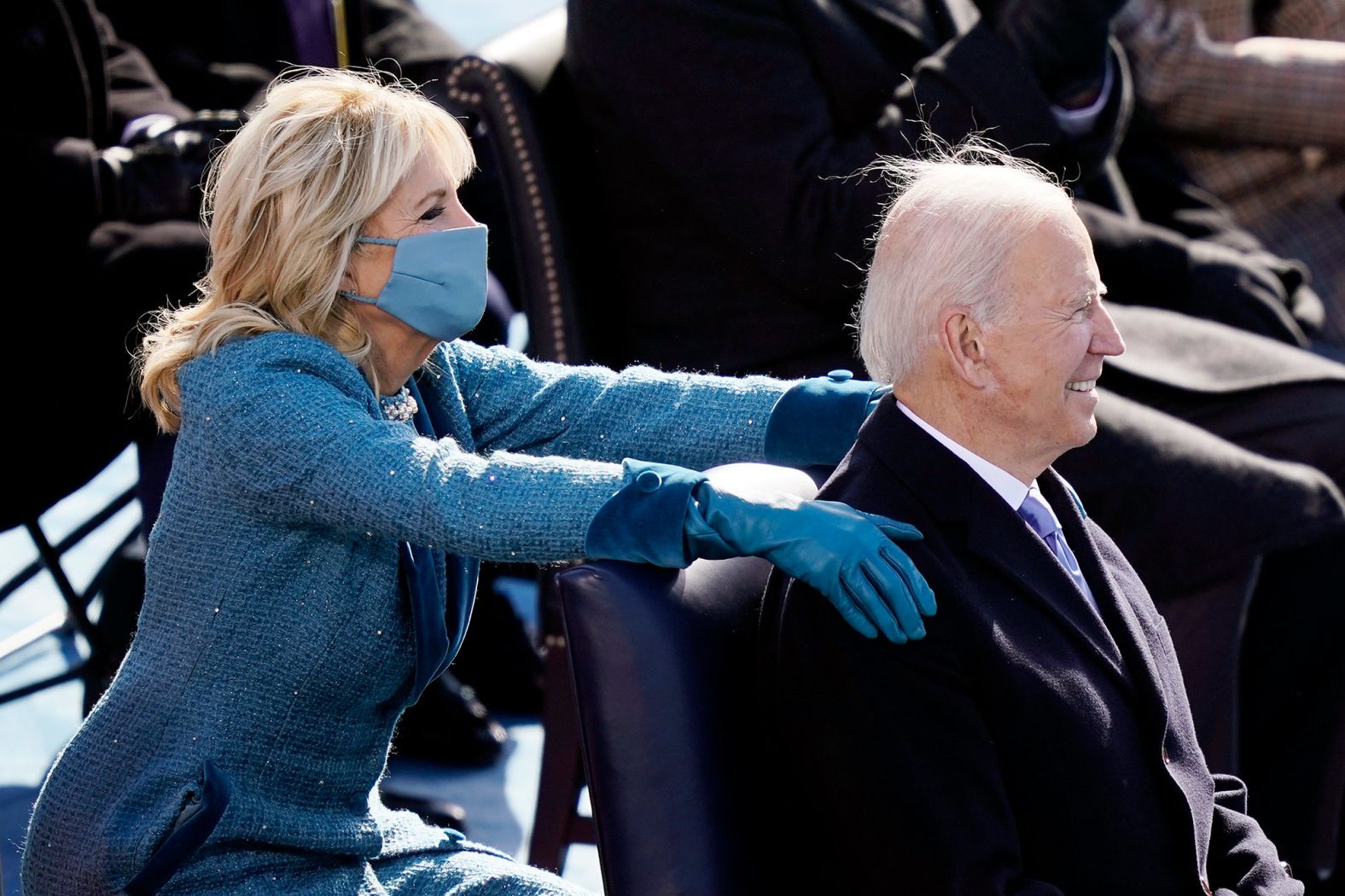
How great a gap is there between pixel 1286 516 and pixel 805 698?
135cm

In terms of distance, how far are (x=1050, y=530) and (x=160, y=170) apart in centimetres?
188

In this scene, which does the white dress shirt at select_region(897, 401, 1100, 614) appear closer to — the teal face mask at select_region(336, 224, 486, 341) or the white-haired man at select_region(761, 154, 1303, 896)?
the white-haired man at select_region(761, 154, 1303, 896)

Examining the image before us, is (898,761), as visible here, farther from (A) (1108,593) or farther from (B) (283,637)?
(B) (283,637)

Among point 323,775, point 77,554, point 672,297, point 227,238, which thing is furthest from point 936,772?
point 77,554

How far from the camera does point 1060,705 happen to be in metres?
1.50

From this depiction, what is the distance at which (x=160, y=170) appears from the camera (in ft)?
9.42

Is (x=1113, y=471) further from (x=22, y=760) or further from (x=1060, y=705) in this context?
(x=22, y=760)

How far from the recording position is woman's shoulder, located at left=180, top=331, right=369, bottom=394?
5.30ft

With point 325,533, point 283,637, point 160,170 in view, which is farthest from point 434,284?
point 160,170

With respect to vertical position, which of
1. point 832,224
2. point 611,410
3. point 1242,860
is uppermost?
point 611,410

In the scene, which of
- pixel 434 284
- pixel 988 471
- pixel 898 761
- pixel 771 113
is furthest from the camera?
pixel 771 113

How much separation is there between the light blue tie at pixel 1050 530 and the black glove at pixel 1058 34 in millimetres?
1212

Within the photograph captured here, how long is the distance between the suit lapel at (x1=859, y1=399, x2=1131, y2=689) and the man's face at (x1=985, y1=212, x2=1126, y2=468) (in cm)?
9

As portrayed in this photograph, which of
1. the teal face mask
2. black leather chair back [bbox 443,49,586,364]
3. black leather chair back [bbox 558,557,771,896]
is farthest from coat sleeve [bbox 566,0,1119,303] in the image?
black leather chair back [bbox 558,557,771,896]
